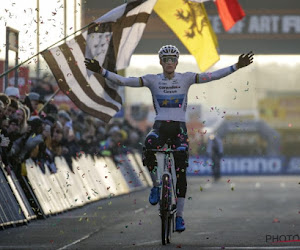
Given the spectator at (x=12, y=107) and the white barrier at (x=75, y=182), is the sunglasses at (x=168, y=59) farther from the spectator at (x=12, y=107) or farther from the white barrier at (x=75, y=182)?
the spectator at (x=12, y=107)

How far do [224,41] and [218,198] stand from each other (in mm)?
30814

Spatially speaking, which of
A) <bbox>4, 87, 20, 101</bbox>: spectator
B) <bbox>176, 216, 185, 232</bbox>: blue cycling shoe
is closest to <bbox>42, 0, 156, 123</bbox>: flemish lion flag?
<bbox>4, 87, 20, 101</bbox>: spectator

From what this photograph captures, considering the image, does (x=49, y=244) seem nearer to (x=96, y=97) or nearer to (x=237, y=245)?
(x=237, y=245)

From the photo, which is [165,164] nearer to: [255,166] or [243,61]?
[243,61]

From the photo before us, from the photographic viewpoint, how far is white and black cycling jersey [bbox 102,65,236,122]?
47.0 ft

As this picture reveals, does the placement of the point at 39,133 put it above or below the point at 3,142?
below

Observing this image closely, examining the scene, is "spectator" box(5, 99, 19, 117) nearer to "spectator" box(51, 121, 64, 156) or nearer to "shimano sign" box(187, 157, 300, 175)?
"spectator" box(51, 121, 64, 156)

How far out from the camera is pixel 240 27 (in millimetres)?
57625

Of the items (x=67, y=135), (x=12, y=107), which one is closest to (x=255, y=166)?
(x=67, y=135)

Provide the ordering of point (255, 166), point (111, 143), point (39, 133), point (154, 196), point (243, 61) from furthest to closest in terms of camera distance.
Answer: point (255, 166), point (111, 143), point (39, 133), point (243, 61), point (154, 196)

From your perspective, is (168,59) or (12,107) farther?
(12,107)

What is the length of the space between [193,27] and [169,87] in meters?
5.39

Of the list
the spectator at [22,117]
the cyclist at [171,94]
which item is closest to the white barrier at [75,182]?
the cyclist at [171,94]

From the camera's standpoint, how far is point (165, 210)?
13.5 meters
